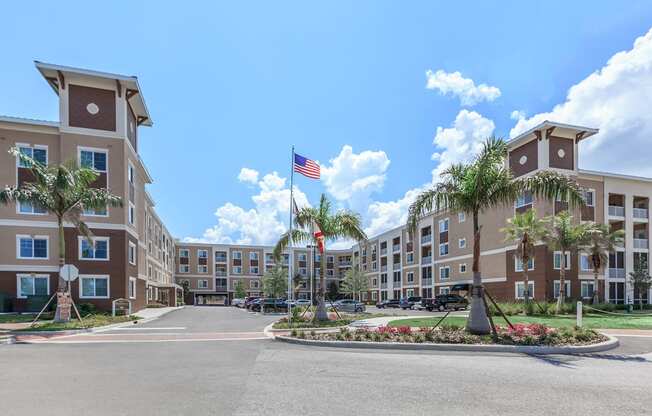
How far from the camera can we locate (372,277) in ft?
267

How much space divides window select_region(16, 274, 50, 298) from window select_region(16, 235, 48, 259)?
133 cm

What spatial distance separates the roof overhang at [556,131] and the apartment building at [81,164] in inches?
1298

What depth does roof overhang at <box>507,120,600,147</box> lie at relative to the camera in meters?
38.9

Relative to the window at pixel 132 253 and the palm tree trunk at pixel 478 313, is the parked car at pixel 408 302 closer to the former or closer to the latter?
the window at pixel 132 253

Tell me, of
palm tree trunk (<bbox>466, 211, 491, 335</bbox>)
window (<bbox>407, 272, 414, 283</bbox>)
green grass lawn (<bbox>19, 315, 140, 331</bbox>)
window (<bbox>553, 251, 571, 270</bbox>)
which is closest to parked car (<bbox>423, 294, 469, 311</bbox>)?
window (<bbox>553, 251, 571, 270</bbox>)

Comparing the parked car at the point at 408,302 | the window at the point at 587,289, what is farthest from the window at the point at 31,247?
the window at the point at 587,289

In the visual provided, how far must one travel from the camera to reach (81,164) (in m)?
30.4

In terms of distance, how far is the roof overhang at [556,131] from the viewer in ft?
128

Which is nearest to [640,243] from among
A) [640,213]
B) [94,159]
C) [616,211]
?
[640,213]

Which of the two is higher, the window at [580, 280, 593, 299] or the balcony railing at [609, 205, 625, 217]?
the balcony railing at [609, 205, 625, 217]

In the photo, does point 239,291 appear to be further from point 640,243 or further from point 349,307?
point 640,243

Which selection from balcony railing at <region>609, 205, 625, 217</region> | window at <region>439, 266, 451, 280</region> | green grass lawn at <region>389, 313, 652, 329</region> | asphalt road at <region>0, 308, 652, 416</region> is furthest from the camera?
window at <region>439, 266, 451, 280</region>

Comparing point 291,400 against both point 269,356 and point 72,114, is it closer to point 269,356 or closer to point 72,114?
point 269,356

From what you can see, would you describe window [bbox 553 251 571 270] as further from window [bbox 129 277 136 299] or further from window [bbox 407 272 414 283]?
window [bbox 129 277 136 299]
